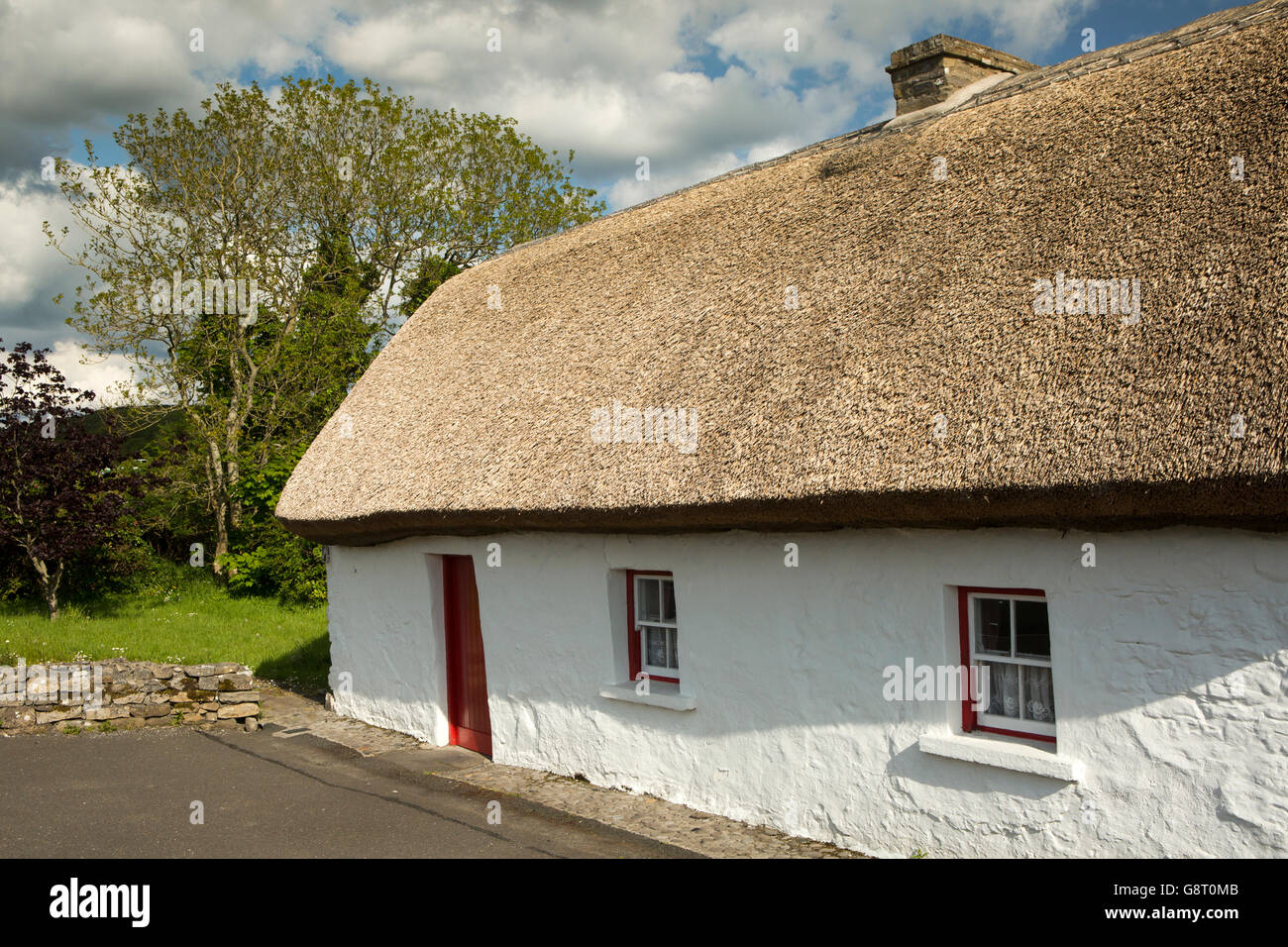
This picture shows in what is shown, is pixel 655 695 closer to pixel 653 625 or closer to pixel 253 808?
pixel 653 625

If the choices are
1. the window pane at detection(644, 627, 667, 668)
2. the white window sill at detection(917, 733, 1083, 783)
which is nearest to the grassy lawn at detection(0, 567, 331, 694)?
the window pane at detection(644, 627, 667, 668)

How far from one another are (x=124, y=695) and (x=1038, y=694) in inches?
370

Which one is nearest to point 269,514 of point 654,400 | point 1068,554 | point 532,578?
point 532,578

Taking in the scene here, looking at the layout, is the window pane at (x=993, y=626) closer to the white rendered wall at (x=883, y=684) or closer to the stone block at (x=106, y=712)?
the white rendered wall at (x=883, y=684)

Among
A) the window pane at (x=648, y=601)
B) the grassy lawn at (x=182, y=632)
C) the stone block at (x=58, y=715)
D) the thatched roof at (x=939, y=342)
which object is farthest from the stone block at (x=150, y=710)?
the window pane at (x=648, y=601)

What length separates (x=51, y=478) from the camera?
612 inches

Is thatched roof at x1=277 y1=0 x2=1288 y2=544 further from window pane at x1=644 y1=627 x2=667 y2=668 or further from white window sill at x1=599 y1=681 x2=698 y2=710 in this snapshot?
white window sill at x1=599 y1=681 x2=698 y2=710

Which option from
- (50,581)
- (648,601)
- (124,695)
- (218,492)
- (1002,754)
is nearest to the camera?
(1002,754)

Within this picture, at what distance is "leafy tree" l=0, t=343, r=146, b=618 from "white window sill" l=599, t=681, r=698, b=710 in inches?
453

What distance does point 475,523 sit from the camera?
834 cm

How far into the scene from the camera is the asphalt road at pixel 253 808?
680 centimetres

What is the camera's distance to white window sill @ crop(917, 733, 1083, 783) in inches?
207

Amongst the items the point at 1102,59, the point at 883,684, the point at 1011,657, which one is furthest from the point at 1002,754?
the point at 1102,59
